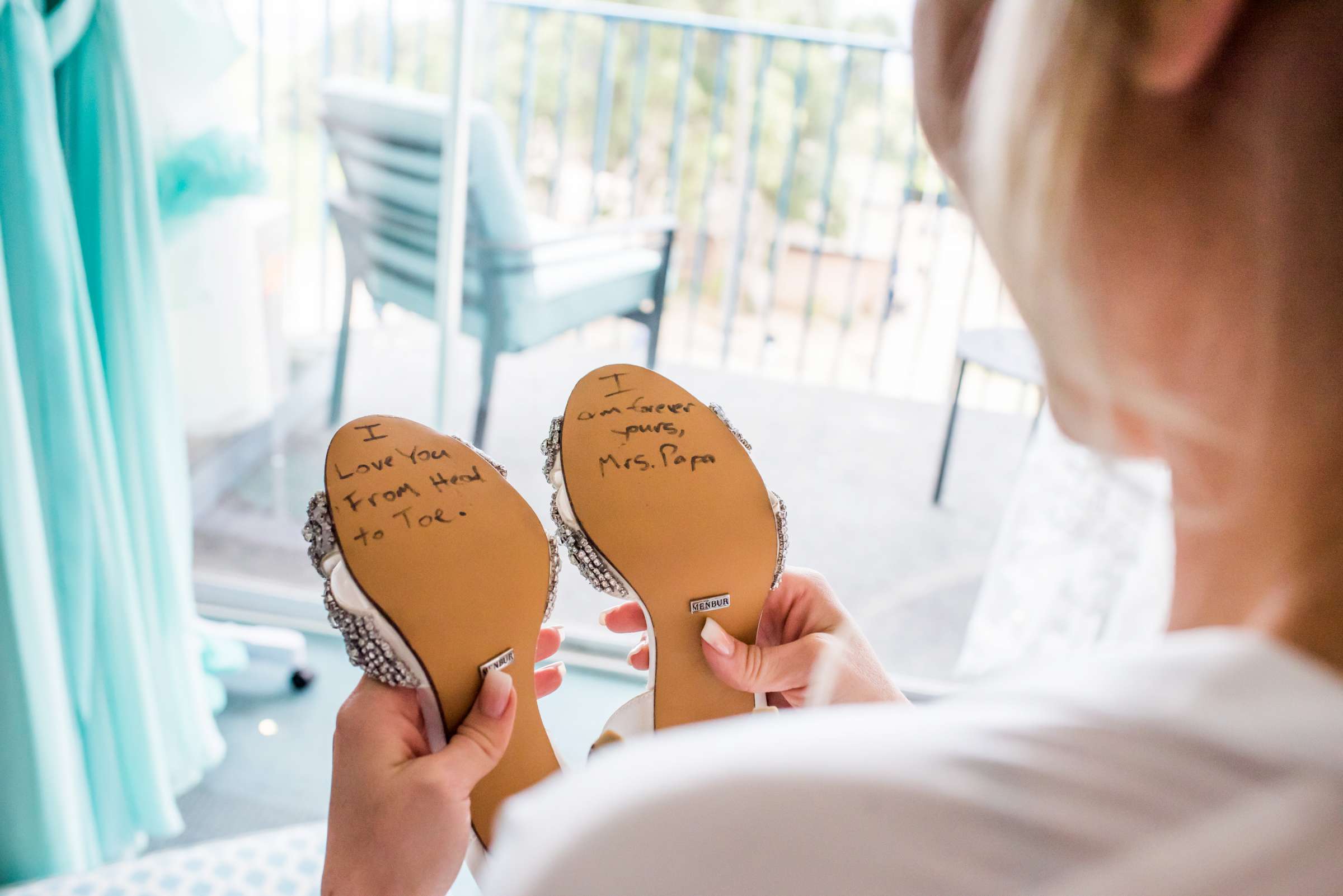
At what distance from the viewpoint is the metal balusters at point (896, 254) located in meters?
2.89

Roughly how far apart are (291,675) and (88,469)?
2.10 feet

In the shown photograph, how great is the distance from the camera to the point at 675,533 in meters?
0.72

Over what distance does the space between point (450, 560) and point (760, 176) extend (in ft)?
8.49

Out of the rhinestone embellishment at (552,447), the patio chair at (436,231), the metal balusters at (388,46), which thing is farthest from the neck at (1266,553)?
the metal balusters at (388,46)

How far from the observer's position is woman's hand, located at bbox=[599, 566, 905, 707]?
693mm

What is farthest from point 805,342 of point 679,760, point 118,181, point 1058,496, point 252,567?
point 679,760

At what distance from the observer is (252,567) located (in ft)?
6.27

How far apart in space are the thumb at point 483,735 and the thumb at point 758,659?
6.4 inches

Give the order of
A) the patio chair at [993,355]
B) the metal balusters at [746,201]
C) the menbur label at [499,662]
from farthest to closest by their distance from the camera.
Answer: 1. the metal balusters at [746,201]
2. the patio chair at [993,355]
3. the menbur label at [499,662]

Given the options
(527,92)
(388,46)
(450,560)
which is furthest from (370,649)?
(527,92)

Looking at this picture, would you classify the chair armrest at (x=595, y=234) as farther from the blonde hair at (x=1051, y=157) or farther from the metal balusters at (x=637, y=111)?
the blonde hair at (x=1051, y=157)

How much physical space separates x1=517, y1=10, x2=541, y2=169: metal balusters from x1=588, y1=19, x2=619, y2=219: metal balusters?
209 mm

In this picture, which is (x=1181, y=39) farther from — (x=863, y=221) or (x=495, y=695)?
(x=863, y=221)

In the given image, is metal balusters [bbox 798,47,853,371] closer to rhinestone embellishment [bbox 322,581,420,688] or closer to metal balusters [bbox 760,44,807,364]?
metal balusters [bbox 760,44,807,364]
